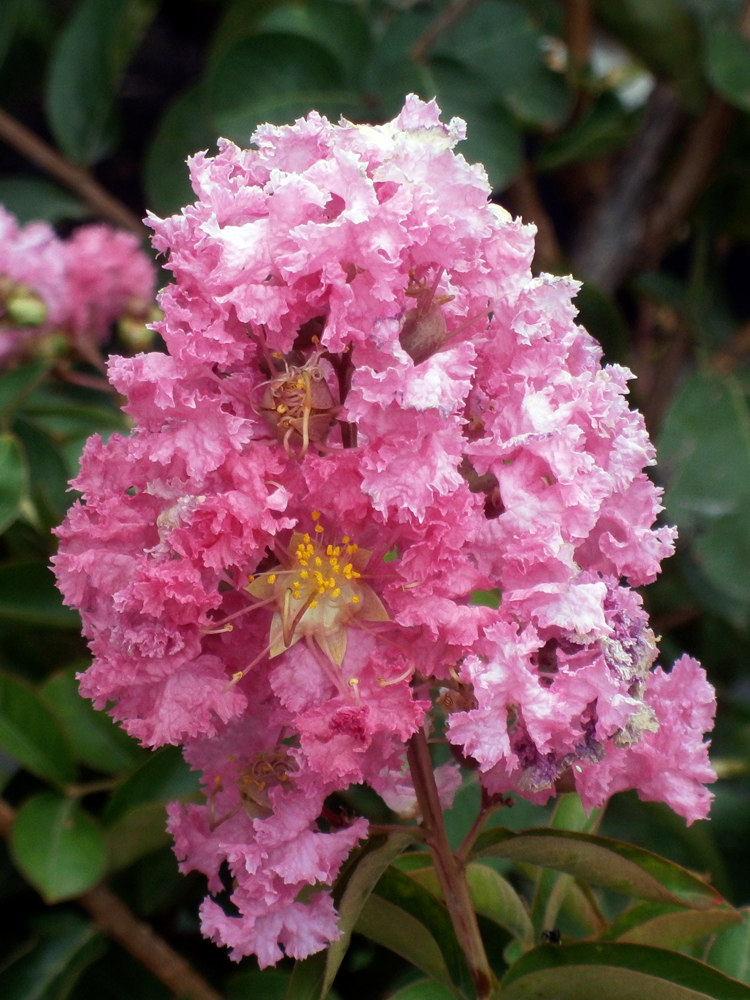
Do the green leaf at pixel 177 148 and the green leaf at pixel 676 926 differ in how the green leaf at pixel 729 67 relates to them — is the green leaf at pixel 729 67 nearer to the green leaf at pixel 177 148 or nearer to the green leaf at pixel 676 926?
the green leaf at pixel 177 148

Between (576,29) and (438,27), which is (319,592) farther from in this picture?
(576,29)

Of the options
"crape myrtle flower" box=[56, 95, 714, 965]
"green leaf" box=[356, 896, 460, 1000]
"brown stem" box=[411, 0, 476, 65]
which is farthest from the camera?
"brown stem" box=[411, 0, 476, 65]

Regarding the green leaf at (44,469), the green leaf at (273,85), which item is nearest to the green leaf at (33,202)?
the green leaf at (273,85)

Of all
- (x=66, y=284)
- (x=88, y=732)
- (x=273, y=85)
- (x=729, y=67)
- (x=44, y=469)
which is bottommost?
(x=88, y=732)

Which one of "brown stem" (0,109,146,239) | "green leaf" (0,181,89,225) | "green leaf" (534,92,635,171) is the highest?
"green leaf" (534,92,635,171)

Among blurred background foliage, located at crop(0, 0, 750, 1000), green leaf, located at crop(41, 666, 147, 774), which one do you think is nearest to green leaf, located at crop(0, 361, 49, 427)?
blurred background foliage, located at crop(0, 0, 750, 1000)

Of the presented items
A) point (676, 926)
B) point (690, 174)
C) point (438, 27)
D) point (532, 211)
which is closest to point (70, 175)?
point (438, 27)

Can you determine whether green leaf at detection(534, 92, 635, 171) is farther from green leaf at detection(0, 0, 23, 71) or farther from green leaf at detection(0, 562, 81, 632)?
green leaf at detection(0, 562, 81, 632)
